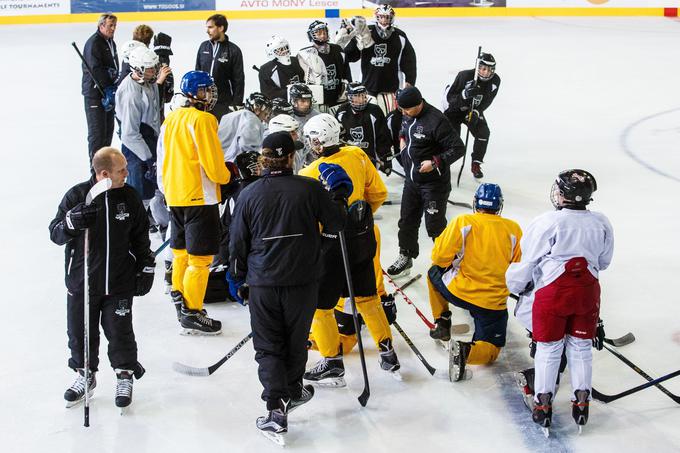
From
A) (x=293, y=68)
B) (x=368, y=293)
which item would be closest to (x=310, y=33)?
(x=293, y=68)

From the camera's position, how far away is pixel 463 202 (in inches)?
313

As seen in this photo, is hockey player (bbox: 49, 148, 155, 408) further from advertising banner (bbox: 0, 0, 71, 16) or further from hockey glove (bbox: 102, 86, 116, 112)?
advertising banner (bbox: 0, 0, 71, 16)

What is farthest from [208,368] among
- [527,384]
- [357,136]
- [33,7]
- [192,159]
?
[33,7]

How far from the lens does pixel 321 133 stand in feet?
15.4

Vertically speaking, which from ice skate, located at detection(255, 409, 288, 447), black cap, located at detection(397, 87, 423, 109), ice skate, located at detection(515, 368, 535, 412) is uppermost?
black cap, located at detection(397, 87, 423, 109)

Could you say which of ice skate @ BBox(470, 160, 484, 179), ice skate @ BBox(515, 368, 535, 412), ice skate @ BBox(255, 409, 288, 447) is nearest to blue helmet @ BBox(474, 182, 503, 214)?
ice skate @ BBox(515, 368, 535, 412)

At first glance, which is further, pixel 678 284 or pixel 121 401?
pixel 678 284

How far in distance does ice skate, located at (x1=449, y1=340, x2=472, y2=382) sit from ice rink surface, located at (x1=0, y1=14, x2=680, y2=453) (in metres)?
0.08

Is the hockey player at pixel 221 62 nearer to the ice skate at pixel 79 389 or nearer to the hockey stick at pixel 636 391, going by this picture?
the ice skate at pixel 79 389

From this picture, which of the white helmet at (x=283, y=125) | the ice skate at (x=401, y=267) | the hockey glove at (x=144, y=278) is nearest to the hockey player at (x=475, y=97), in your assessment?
the ice skate at (x=401, y=267)

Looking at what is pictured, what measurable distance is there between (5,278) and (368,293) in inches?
117

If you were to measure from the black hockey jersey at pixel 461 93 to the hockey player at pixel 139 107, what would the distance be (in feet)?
9.37

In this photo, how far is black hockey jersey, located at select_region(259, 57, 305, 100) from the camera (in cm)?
788

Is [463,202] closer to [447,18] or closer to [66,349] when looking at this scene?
[66,349]
